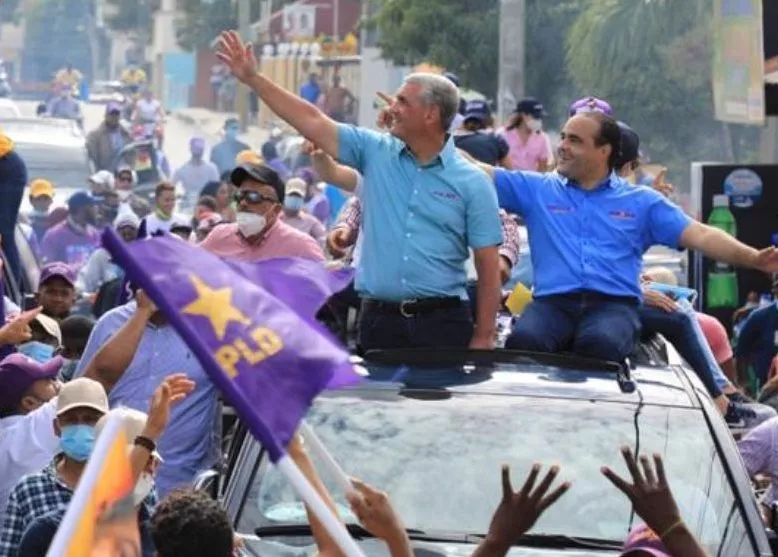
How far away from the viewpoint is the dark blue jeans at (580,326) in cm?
911

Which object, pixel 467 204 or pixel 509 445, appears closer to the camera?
pixel 509 445

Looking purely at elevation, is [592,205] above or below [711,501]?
above

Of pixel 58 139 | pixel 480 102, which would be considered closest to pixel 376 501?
pixel 480 102

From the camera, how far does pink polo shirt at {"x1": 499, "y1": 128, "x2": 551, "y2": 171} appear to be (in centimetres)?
1769

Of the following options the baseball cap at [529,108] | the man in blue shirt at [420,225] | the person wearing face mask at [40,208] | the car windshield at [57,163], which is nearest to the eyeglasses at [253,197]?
the man in blue shirt at [420,225]

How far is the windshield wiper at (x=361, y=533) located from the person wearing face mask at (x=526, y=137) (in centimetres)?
998

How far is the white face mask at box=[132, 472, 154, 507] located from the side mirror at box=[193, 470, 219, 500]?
36.4 inches

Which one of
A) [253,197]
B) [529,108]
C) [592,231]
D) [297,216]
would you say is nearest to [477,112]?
[529,108]

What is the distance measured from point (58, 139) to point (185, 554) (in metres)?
26.0

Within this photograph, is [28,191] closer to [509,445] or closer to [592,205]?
[592,205]

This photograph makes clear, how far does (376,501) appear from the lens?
5781 millimetres

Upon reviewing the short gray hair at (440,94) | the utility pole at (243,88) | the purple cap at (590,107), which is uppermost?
the short gray hair at (440,94)

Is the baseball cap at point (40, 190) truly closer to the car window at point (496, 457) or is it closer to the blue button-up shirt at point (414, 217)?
the blue button-up shirt at point (414, 217)

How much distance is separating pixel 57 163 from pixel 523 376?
2254cm
